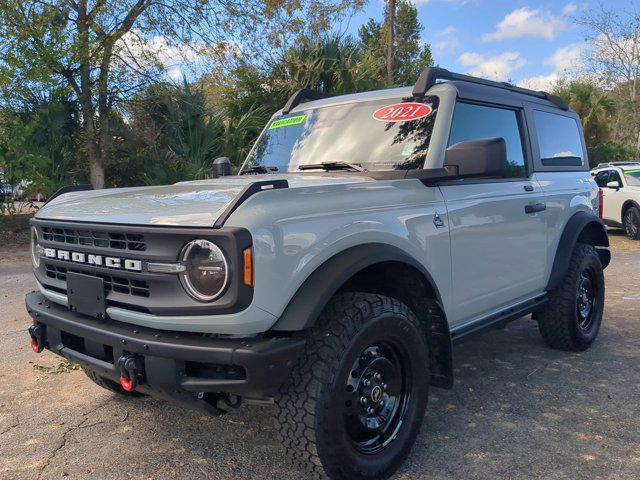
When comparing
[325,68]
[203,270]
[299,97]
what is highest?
[325,68]

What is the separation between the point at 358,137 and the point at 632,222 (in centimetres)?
1115

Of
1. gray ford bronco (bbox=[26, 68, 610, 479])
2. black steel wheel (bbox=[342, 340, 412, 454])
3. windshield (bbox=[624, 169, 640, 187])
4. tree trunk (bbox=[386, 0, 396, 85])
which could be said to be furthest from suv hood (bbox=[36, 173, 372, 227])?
tree trunk (bbox=[386, 0, 396, 85])

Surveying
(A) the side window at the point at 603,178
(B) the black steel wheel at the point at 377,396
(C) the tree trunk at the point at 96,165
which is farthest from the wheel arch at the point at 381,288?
(A) the side window at the point at 603,178

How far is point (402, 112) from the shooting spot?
3.57m

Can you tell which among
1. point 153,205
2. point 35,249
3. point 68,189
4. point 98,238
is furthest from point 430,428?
point 68,189

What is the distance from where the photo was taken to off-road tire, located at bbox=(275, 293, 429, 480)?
7.79 feet

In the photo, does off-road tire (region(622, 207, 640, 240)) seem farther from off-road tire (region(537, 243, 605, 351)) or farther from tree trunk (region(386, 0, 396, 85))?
off-road tire (region(537, 243, 605, 351))

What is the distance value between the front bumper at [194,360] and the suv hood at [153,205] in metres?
0.48

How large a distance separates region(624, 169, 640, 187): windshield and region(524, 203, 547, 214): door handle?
10.2 metres

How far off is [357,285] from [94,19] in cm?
1058

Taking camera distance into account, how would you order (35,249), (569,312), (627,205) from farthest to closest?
(627,205)
(569,312)
(35,249)

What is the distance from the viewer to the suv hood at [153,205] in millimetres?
2359

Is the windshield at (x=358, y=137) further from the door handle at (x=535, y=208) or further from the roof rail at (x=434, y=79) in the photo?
the door handle at (x=535, y=208)

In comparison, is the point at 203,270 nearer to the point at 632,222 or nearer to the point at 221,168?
the point at 221,168
